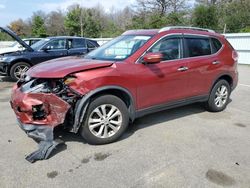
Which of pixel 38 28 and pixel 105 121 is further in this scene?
pixel 38 28

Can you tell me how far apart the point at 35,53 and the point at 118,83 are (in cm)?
626

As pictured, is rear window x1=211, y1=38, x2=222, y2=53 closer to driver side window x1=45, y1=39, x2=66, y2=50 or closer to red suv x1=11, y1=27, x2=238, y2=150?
red suv x1=11, y1=27, x2=238, y2=150

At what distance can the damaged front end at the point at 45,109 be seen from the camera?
3.59 m

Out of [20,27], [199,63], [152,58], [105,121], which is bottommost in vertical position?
[105,121]

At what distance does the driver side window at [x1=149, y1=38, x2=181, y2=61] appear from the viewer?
4457mm

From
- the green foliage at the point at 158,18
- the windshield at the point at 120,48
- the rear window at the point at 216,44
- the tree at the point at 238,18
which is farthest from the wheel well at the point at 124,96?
the tree at the point at 238,18

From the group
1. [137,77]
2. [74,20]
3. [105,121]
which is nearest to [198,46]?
[137,77]

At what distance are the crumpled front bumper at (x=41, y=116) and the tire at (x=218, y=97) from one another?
3209 millimetres

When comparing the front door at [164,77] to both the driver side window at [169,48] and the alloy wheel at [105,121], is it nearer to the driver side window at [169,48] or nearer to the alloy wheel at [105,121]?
the driver side window at [169,48]

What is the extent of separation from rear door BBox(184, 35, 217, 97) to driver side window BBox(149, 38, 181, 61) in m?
0.19

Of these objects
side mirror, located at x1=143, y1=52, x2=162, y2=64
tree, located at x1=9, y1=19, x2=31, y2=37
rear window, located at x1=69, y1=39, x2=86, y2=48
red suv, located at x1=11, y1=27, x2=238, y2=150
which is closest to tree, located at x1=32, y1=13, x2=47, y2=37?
tree, located at x1=9, y1=19, x2=31, y2=37

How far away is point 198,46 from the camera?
508 centimetres

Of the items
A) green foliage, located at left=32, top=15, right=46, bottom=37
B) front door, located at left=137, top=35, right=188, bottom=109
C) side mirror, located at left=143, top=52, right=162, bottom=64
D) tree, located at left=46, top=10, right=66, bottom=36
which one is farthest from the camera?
tree, located at left=46, top=10, right=66, bottom=36

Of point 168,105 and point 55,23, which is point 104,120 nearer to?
point 168,105
